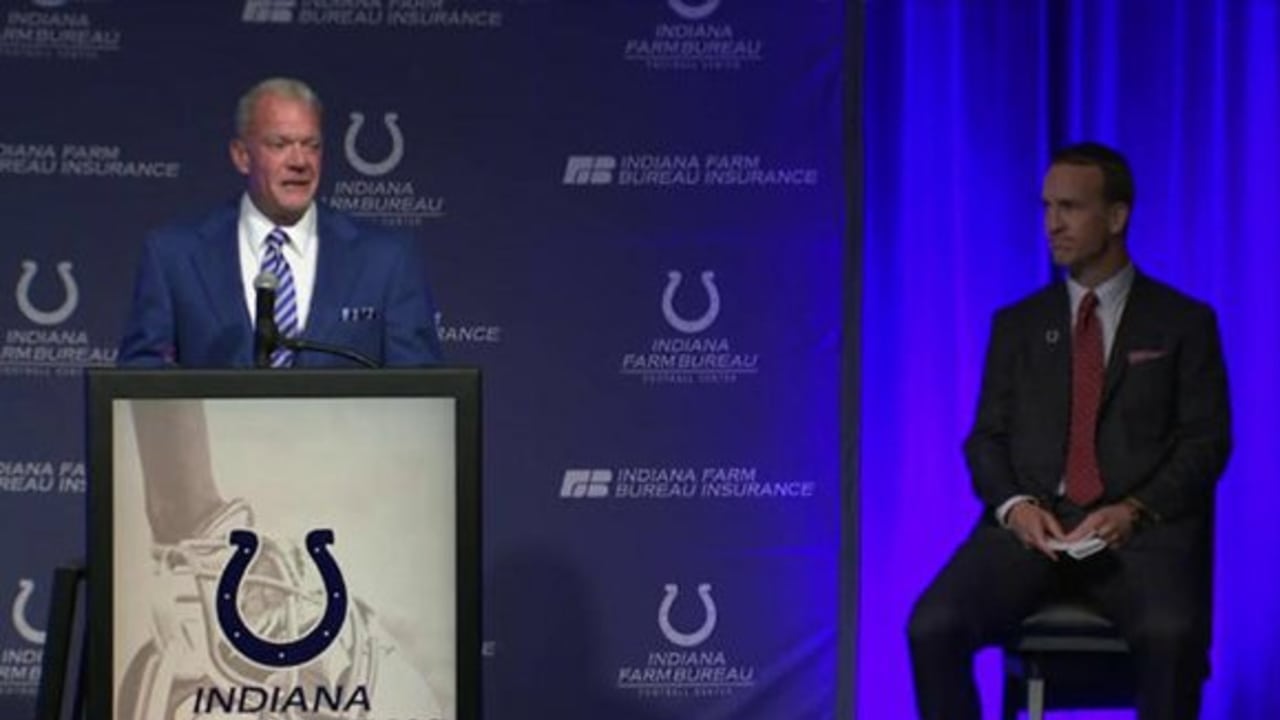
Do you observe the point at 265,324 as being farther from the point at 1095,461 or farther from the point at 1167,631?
the point at 1095,461

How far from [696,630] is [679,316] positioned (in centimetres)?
92

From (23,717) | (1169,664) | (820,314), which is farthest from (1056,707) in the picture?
(23,717)

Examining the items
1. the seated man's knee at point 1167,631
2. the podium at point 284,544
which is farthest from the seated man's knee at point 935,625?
the podium at point 284,544

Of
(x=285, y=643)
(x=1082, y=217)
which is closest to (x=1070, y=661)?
(x=1082, y=217)

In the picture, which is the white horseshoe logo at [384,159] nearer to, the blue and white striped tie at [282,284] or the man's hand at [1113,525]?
the blue and white striped tie at [282,284]

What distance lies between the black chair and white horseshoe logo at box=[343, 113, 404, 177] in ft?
7.55

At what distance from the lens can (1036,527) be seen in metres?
4.78

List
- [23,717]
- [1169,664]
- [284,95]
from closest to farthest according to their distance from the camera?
[284,95], [1169,664], [23,717]

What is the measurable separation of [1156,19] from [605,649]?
8.08 feet

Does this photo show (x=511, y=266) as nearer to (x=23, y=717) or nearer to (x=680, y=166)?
(x=680, y=166)

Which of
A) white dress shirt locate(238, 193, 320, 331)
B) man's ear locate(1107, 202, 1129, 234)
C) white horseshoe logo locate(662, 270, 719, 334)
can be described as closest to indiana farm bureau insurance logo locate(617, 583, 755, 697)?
white horseshoe logo locate(662, 270, 719, 334)

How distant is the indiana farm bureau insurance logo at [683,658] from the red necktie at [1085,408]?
4.39 ft

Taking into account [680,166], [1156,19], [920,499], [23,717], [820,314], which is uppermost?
[1156,19]

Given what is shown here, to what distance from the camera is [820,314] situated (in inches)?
230
